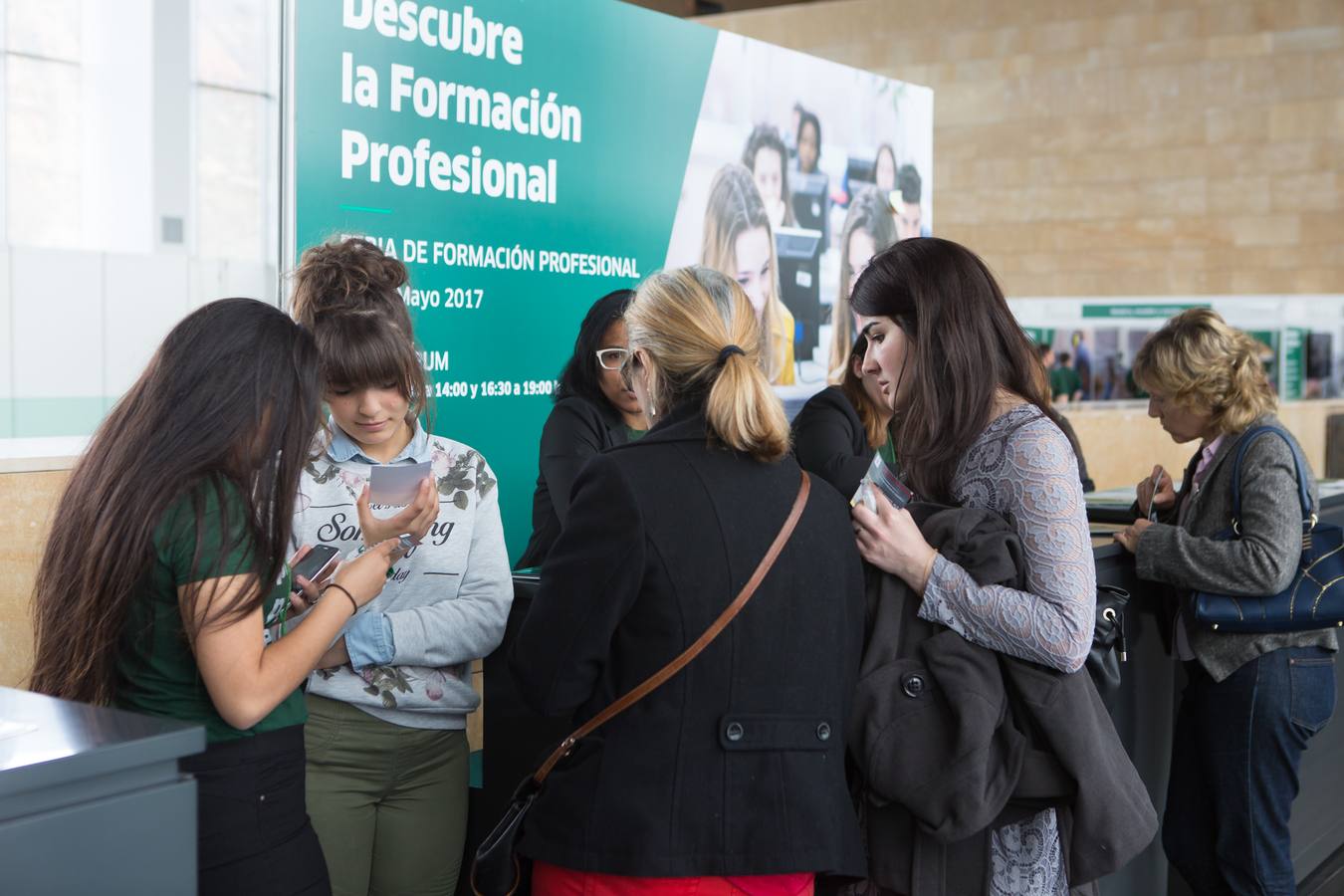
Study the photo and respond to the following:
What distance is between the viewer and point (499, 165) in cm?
427

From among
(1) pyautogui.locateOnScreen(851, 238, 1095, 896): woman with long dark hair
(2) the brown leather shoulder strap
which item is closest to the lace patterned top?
(1) pyautogui.locateOnScreen(851, 238, 1095, 896): woman with long dark hair

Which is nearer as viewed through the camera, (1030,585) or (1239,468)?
(1030,585)

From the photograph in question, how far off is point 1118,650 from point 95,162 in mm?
2963

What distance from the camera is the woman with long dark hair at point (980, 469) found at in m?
2.12

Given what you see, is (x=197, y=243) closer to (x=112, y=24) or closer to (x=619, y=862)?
(x=112, y=24)

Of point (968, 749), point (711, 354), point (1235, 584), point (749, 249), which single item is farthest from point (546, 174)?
point (968, 749)

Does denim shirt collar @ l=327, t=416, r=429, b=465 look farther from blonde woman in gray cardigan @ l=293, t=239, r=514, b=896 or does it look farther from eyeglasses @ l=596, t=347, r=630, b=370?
eyeglasses @ l=596, t=347, r=630, b=370

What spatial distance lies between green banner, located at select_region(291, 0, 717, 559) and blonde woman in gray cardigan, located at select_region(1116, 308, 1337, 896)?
203 cm

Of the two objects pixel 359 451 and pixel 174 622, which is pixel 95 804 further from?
pixel 359 451

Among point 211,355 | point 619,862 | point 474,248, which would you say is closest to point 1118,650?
point 619,862

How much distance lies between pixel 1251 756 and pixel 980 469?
149cm

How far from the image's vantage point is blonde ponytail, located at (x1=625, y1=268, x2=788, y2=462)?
Answer: 186 cm

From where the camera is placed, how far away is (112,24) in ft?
12.0

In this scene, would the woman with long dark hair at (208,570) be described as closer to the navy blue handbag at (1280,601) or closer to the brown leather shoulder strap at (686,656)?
the brown leather shoulder strap at (686,656)
